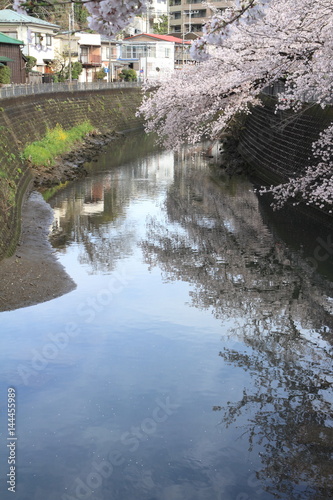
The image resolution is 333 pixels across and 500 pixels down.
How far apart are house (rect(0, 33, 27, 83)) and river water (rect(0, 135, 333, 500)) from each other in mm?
34448

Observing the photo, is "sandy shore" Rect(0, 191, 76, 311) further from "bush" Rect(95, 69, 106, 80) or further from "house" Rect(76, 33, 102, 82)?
"bush" Rect(95, 69, 106, 80)

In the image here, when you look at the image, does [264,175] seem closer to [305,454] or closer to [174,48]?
[305,454]

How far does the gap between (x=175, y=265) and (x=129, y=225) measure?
4953mm

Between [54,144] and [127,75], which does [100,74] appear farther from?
[54,144]

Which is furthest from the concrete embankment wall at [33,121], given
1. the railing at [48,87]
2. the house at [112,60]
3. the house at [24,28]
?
the house at [112,60]

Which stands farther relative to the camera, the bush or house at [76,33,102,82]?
the bush

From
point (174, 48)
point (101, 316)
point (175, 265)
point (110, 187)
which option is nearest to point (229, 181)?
point (110, 187)

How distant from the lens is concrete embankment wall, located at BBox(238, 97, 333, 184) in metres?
24.1

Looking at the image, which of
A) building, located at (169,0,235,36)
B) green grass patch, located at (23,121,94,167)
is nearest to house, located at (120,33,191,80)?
building, located at (169,0,235,36)

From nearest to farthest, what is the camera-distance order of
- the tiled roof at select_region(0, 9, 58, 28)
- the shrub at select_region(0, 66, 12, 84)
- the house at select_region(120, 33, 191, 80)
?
the shrub at select_region(0, 66, 12, 84) < the tiled roof at select_region(0, 9, 58, 28) < the house at select_region(120, 33, 191, 80)

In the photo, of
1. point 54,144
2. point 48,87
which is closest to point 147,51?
point 48,87

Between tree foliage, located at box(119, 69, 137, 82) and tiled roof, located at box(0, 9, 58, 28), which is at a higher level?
tiled roof, located at box(0, 9, 58, 28)

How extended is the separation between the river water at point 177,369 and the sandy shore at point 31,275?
35 cm

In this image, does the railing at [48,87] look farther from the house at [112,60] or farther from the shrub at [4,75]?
the house at [112,60]
